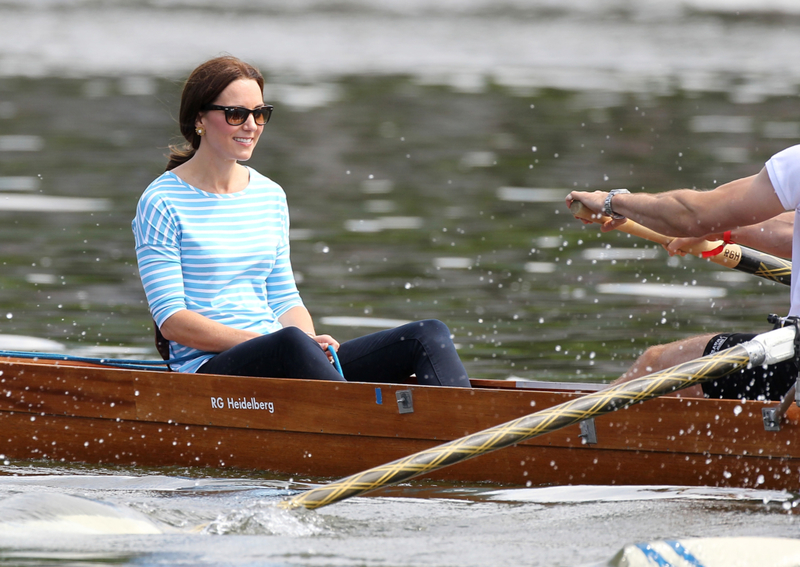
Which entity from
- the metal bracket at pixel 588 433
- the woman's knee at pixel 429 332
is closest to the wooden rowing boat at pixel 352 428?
the metal bracket at pixel 588 433

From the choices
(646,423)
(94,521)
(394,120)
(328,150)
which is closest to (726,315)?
(646,423)

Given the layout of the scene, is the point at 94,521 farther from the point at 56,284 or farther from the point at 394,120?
the point at 394,120

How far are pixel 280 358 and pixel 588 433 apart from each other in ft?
4.70

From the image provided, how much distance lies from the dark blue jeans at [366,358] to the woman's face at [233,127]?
874 millimetres

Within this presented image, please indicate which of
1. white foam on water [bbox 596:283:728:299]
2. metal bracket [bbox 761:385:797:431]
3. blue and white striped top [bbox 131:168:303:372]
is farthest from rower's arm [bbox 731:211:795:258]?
white foam on water [bbox 596:283:728:299]

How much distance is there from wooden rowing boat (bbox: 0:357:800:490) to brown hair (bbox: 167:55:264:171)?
1.18 m

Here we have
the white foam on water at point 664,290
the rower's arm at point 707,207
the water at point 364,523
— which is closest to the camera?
the water at point 364,523

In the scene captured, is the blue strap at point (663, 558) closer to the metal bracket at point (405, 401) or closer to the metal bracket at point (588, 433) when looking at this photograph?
the metal bracket at point (588, 433)

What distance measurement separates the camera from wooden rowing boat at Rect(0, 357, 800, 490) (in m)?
5.16

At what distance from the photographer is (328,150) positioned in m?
19.8

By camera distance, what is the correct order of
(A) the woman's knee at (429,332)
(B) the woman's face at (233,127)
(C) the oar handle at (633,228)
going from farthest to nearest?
(C) the oar handle at (633,228) < (A) the woman's knee at (429,332) < (B) the woman's face at (233,127)

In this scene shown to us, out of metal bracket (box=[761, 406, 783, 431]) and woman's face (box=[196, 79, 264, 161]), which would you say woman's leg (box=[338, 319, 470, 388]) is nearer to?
woman's face (box=[196, 79, 264, 161])

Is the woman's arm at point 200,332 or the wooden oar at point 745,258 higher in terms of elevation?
the wooden oar at point 745,258

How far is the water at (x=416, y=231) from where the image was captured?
4.92m
